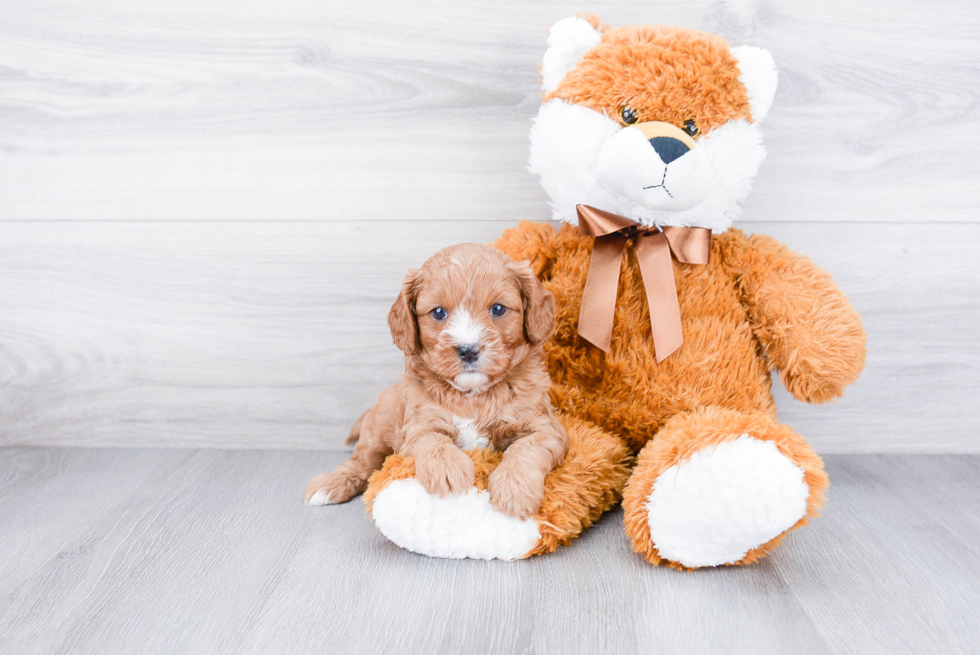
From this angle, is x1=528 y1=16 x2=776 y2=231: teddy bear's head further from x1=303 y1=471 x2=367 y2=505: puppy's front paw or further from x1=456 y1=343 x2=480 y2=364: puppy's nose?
x1=303 y1=471 x2=367 y2=505: puppy's front paw

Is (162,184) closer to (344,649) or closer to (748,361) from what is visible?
(344,649)

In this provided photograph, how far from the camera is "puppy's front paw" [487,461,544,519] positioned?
0.99 meters

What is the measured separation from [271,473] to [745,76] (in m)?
1.13

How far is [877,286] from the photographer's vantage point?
4.63 feet

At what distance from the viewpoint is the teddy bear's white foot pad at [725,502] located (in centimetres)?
92

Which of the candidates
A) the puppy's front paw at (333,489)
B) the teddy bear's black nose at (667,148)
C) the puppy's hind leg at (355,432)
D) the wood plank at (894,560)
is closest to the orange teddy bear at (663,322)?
the teddy bear's black nose at (667,148)

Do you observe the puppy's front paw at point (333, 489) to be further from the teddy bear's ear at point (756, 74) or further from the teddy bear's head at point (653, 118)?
the teddy bear's ear at point (756, 74)

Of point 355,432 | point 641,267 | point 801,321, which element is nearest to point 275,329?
point 355,432

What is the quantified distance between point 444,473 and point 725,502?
38 centimetres

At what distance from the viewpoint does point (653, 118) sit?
3.51ft

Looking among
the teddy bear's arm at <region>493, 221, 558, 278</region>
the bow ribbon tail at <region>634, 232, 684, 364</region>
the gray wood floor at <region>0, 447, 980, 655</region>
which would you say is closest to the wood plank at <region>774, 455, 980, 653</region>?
the gray wood floor at <region>0, 447, 980, 655</region>

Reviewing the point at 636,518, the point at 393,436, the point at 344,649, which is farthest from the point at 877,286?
the point at 344,649

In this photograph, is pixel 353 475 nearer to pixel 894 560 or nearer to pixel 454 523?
pixel 454 523

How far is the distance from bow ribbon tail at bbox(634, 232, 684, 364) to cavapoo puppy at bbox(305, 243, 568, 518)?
0.18 m
